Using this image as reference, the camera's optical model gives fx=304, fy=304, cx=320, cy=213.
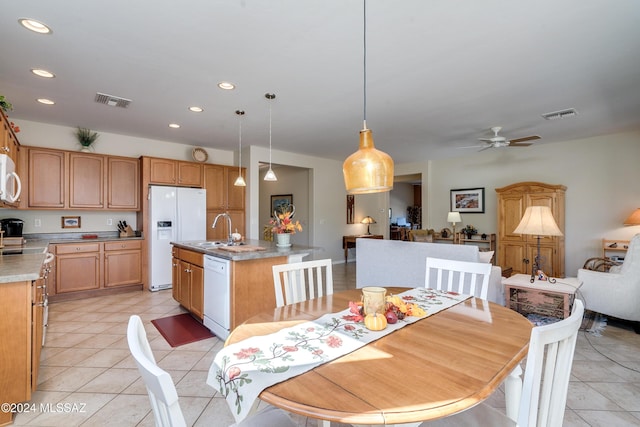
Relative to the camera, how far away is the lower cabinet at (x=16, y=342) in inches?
69.3

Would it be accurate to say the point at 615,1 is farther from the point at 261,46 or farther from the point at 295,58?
the point at 261,46

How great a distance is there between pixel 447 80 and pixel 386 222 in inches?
218

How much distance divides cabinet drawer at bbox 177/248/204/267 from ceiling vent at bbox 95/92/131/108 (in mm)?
1817

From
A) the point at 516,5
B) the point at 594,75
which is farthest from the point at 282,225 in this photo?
the point at 594,75

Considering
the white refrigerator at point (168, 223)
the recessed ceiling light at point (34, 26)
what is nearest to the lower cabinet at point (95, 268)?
the white refrigerator at point (168, 223)

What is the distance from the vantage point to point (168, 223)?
485 cm

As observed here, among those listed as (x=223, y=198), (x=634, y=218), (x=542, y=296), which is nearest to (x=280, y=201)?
(x=223, y=198)

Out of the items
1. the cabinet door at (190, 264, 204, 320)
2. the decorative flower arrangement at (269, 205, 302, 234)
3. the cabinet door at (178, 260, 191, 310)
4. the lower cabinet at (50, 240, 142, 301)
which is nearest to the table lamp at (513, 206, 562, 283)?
the decorative flower arrangement at (269, 205, 302, 234)

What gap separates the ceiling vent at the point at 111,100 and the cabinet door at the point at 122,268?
220 centimetres

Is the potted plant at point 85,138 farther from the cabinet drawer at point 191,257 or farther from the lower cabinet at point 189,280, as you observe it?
the cabinet drawer at point 191,257

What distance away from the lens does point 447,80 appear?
296 centimetres

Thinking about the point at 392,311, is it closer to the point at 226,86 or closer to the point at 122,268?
the point at 226,86

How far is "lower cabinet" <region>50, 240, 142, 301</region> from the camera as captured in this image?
162 inches

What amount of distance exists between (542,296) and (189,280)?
380 centimetres
